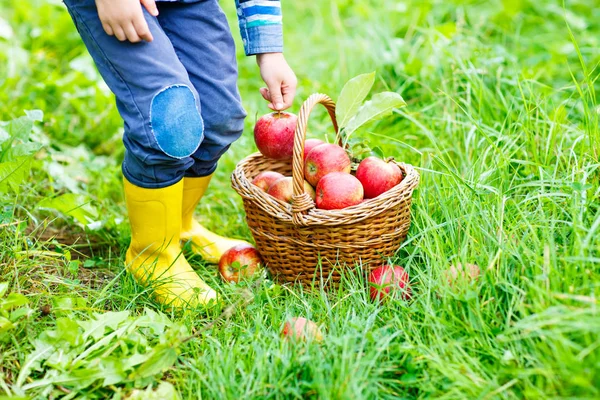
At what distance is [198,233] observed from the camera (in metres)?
2.32

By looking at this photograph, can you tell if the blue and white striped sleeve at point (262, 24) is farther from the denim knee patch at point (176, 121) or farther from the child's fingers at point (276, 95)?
the denim knee patch at point (176, 121)

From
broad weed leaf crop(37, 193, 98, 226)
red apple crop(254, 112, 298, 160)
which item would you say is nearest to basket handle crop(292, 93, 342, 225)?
red apple crop(254, 112, 298, 160)

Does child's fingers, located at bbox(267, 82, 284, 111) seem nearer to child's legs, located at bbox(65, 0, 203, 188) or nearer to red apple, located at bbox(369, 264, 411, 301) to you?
child's legs, located at bbox(65, 0, 203, 188)

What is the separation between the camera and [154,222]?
2.02 m

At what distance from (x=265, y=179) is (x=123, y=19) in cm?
71

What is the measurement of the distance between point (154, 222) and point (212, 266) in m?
0.33

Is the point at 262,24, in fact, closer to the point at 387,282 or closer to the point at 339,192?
the point at 339,192

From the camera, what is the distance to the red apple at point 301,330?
5.25 feet

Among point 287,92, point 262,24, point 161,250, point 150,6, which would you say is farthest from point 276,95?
point 161,250

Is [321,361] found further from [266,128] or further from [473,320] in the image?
[266,128]

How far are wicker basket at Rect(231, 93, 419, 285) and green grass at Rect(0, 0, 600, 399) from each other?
7 cm

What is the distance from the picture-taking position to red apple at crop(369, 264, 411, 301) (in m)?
1.78

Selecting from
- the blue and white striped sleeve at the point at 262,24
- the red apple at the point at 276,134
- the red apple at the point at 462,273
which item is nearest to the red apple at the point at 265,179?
the red apple at the point at 276,134

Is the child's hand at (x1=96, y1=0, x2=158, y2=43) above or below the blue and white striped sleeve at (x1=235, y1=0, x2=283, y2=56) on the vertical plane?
above
